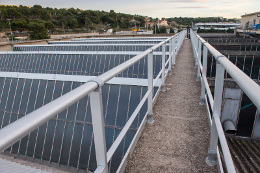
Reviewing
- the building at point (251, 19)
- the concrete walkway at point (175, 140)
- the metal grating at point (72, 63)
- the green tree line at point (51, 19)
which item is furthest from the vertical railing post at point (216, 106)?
the green tree line at point (51, 19)

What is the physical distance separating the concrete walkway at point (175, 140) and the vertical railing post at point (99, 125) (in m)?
1.16

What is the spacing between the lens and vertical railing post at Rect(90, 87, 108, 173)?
5.21 ft

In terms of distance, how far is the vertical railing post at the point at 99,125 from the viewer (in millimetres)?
1588

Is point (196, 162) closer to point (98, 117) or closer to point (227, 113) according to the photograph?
point (98, 117)

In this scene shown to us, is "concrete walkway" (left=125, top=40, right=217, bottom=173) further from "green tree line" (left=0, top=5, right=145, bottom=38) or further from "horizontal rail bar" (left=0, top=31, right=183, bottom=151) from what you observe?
"green tree line" (left=0, top=5, right=145, bottom=38)

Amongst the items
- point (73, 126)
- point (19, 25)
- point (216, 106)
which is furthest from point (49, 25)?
point (216, 106)

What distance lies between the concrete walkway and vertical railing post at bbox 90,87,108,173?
116 centimetres

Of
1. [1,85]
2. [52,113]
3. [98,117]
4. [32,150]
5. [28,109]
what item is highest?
[52,113]

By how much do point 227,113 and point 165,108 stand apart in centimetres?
599

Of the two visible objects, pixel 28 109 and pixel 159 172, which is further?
pixel 28 109

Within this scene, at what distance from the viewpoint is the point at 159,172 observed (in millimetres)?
2846

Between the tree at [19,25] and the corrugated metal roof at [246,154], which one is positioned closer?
Result: the corrugated metal roof at [246,154]

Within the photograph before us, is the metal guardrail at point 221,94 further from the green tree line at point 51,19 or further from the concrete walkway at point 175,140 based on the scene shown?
the green tree line at point 51,19

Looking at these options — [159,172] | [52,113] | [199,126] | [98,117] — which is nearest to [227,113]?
[199,126]
